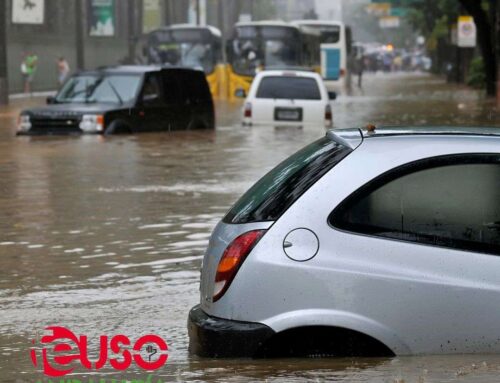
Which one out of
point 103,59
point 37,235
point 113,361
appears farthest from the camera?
point 103,59

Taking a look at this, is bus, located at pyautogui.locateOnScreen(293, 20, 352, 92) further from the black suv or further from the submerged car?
the submerged car

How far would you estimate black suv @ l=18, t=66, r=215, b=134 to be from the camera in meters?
28.0

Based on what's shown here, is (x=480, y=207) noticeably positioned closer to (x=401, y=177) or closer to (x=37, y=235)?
(x=401, y=177)

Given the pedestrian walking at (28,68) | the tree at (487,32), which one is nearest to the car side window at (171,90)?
the tree at (487,32)

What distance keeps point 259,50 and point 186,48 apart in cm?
286

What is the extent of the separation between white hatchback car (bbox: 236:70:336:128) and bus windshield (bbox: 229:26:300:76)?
83.5 ft

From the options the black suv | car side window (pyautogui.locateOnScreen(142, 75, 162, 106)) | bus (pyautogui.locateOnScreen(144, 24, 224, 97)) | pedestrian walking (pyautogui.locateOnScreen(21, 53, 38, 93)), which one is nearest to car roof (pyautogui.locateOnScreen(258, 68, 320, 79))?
the black suv

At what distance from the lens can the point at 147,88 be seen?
29.2 meters

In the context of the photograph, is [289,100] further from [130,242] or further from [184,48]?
[184,48]

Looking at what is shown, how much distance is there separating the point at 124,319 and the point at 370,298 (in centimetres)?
352

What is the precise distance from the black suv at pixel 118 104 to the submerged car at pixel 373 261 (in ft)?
69.6

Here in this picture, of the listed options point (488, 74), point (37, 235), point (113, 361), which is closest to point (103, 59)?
point (488, 74)

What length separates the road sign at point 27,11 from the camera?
58562 millimetres

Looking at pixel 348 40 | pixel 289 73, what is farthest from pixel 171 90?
pixel 348 40
